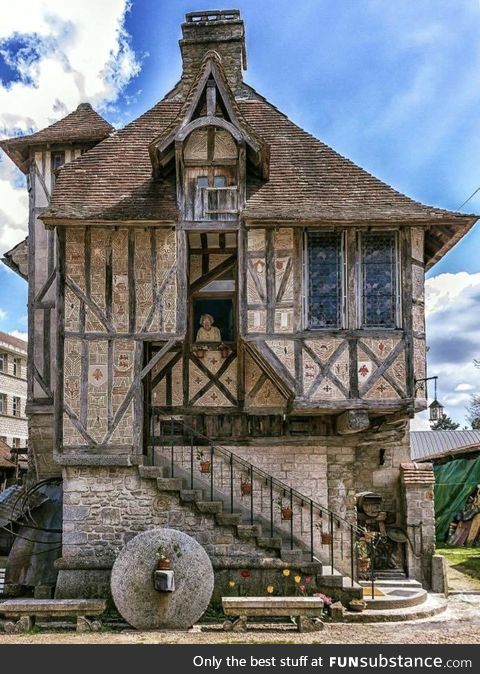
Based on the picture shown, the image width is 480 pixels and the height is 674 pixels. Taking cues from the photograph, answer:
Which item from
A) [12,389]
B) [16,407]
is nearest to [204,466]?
[12,389]

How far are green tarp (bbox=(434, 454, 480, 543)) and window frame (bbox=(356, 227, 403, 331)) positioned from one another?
12.2 meters

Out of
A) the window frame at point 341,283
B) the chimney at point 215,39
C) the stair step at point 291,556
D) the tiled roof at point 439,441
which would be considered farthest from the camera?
the tiled roof at point 439,441

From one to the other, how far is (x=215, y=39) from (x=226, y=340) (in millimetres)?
6363

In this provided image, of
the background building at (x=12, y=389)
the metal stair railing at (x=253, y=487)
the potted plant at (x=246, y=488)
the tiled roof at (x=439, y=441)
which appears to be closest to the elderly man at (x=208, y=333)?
the metal stair railing at (x=253, y=487)

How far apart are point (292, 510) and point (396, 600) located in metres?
2.37

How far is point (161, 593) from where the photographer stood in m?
8.91

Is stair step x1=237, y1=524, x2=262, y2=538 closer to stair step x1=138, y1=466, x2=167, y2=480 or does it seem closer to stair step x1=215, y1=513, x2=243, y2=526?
stair step x1=215, y1=513, x2=243, y2=526

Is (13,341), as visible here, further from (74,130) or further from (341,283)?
(341,283)

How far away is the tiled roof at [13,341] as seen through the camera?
32.1 metres

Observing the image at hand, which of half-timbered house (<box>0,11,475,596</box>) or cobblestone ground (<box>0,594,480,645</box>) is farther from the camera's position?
half-timbered house (<box>0,11,475,596</box>)

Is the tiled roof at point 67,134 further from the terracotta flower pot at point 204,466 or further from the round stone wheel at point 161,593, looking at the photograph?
the round stone wheel at point 161,593

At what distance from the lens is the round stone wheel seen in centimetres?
888

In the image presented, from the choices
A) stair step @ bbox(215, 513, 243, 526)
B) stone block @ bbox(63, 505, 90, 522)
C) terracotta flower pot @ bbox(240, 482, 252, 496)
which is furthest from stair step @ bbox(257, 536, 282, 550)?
stone block @ bbox(63, 505, 90, 522)

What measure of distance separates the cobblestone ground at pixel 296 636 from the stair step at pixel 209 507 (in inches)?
69.3
